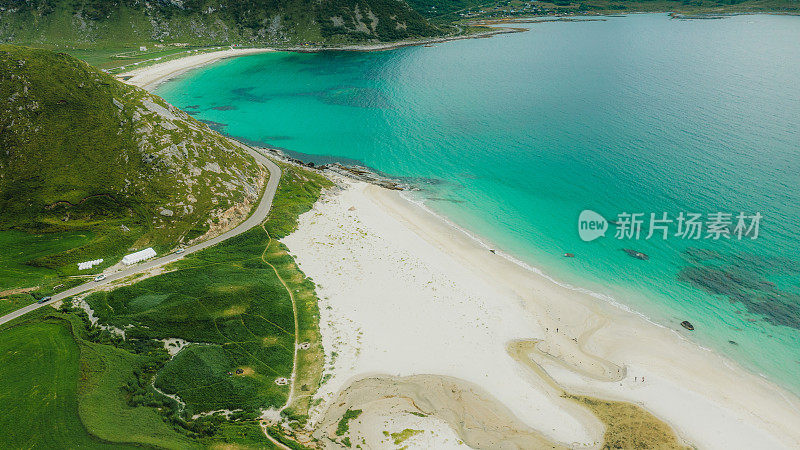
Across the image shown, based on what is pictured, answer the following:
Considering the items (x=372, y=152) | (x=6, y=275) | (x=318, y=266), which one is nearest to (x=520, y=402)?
(x=318, y=266)

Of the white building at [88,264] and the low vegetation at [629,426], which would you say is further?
the white building at [88,264]

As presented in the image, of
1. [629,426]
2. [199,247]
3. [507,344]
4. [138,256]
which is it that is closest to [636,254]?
[507,344]

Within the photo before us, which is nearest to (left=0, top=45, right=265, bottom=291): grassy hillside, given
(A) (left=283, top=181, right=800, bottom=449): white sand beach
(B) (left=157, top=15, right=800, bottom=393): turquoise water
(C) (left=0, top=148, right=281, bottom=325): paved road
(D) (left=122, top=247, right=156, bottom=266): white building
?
(D) (left=122, top=247, right=156, bottom=266): white building

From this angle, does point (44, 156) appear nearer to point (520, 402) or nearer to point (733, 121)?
point (520, 402)

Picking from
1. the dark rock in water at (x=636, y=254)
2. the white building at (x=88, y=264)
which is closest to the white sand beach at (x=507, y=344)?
the dark rock in water at (x=636, y=254)

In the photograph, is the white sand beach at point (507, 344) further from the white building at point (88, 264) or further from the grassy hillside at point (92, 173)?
the white building at point (88, 264)

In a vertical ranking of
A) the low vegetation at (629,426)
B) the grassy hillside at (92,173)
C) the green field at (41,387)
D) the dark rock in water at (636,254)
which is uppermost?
the grassy hillside at (92,173)
